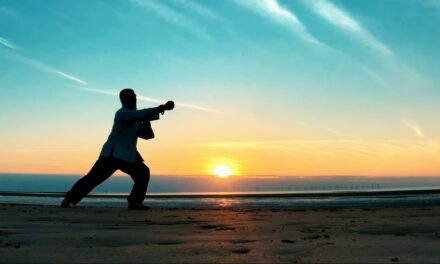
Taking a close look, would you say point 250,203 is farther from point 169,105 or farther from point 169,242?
point 169,242

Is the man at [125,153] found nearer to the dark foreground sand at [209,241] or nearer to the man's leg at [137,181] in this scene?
the man's leg at [137,181]

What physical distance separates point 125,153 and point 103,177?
631 mm

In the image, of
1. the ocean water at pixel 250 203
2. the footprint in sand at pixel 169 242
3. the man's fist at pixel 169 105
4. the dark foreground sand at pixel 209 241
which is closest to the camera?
the dark foreground sand at pixel 209 241

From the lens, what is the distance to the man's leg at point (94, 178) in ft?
30.1

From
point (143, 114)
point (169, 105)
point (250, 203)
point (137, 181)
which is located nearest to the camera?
point (169, 105)

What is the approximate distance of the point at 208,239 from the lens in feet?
15.9

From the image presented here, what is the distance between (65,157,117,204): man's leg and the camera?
30.1 ft

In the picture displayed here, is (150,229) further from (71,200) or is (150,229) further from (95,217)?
(71,200)

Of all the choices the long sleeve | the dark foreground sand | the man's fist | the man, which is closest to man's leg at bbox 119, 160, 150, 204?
the man

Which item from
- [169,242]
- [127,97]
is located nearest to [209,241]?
[169,242]

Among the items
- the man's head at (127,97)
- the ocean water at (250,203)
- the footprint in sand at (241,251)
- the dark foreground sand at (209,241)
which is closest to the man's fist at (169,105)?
the man's head at (127,97)

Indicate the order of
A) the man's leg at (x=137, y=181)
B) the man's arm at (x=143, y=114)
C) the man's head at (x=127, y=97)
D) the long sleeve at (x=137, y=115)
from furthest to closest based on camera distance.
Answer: the man's head at (x=127, y=97) < the man's leg at (x=137, y=181) < the long sleeve at (x=137, y=115) < the man's arm at (x=143, y=114)

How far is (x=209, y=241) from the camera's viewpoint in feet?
15.4

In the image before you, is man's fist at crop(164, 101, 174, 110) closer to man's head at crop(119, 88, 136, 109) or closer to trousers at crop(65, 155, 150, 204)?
man's head at crop(119, 88, 136, 109)
